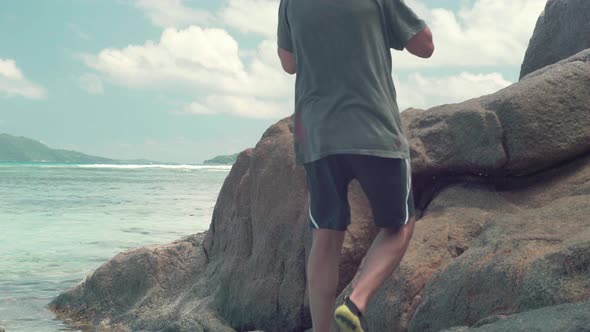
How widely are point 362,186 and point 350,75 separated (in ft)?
1.62

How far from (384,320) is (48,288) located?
566 centimetres

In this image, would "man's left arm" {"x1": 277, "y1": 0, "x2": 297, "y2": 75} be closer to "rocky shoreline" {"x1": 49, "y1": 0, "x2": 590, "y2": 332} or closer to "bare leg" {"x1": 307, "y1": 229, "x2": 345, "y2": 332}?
"bare leg" {"x1": 307, "y1": 229, "x2": 345, "y2": 332}

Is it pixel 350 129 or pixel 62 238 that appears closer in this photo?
pixel 350 129

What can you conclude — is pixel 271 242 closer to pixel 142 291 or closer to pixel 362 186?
pixel 142 291

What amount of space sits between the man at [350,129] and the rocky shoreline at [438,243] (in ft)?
2.06

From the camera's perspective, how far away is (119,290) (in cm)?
713

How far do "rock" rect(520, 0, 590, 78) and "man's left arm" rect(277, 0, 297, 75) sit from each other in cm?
575

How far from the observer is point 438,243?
4680 mm

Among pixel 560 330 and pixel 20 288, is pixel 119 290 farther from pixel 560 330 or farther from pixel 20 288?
pixel 560 330

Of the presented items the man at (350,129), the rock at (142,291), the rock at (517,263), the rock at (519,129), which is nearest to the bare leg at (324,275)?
the man at (350,129)

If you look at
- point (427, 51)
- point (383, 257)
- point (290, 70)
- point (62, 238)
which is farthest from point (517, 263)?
point (62, 238)

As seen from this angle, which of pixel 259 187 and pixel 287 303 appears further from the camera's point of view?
pixel 259 187

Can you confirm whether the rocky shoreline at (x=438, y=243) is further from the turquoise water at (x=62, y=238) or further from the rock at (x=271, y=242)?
the turquoise water at (x=62, y=238)

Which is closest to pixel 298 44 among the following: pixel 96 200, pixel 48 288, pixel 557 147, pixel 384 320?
pixel 384 320
